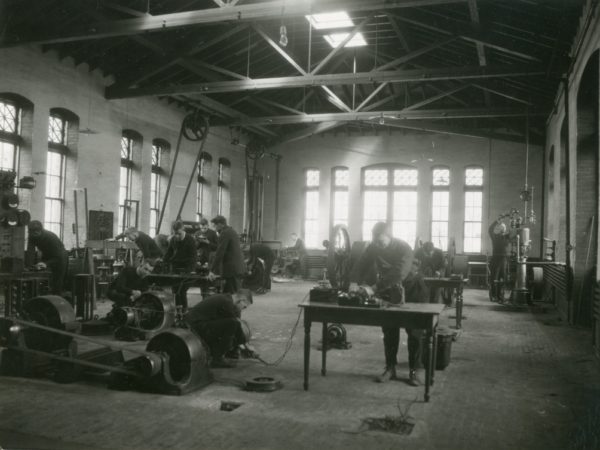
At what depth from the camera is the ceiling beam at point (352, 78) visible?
11.1 meters

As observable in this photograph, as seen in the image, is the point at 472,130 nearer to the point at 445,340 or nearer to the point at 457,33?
the point at 457,33

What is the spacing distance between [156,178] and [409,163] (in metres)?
8.74

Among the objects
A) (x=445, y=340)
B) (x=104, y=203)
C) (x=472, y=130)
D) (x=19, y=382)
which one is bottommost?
(x=19, y=382)

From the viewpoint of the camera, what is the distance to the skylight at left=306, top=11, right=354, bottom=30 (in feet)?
Answer: 39.7

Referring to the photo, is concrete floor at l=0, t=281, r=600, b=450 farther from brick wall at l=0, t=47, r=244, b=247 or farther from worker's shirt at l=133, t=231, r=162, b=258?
brick wall at l=0, t=47, r=244, b=247

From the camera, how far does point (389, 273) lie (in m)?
5.86

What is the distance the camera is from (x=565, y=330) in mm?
9062

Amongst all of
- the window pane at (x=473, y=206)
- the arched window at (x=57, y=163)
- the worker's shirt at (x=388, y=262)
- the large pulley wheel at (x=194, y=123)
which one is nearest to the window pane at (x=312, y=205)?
the window pane at (x=473, y=206)

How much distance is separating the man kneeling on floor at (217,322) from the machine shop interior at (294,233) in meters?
0.02

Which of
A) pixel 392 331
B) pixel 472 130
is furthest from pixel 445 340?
pixel 472 130

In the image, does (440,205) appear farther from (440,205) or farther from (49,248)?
(49,248)

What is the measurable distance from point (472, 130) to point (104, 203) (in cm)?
1095

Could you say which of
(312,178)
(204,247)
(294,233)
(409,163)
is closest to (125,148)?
(204,247)

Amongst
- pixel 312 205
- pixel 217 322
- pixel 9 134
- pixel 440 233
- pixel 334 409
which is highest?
pixel 9 134
